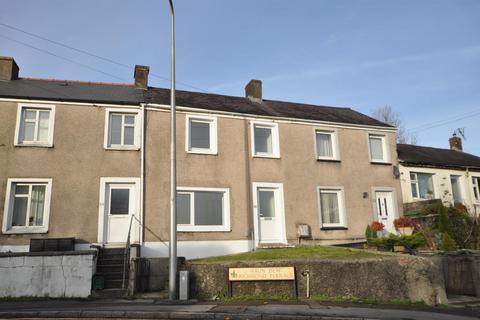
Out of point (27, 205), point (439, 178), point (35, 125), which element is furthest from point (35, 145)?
point (439, 178)

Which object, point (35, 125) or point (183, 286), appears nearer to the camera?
point (183, 286)

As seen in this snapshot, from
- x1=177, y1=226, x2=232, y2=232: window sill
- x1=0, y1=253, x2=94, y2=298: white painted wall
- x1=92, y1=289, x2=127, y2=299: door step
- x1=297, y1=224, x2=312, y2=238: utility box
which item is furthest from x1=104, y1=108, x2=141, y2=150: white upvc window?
x1=297, y1=224, x2=312, y2=238: utility box

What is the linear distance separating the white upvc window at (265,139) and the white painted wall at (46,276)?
30.0 ft

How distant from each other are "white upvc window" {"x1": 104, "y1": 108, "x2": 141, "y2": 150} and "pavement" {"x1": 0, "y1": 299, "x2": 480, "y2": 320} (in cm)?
683

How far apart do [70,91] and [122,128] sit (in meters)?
3.38

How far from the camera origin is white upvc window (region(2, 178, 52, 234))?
1444 centimetres

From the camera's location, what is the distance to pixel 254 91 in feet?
73.8

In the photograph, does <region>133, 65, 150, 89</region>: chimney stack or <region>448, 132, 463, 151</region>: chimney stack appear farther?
<region>448, 132, 463, 151</region>: chimney stack

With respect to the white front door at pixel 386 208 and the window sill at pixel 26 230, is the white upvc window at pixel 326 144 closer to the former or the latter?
the white front door at pixel 386 208

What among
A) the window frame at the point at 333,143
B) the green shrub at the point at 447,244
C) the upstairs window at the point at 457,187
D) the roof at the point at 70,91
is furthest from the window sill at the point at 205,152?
the upstairs window at the point at 457,187

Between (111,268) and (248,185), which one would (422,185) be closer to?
(248,185)

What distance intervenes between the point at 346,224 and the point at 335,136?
4520mm

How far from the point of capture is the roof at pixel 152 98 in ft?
53.8

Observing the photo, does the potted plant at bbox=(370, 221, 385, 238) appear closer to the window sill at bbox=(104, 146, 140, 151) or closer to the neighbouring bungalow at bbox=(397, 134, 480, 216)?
the neighbouring bungalow at bbox=(397, 134, 480, 216)
